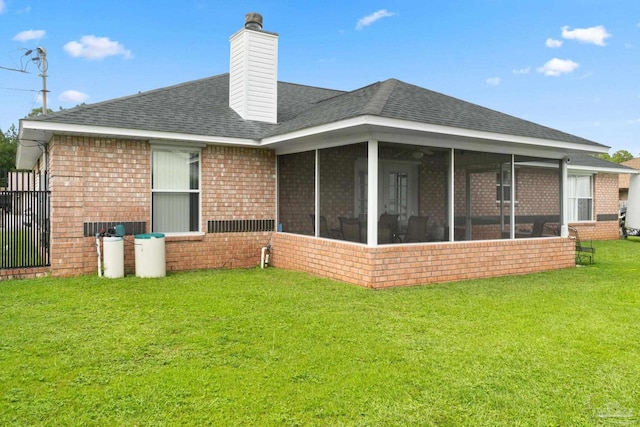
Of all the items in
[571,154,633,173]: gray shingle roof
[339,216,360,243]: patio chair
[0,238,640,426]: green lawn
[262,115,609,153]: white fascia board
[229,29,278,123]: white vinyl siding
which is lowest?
[0,238,640,426]: green lawn

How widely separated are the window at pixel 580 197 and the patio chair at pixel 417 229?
39.6 ft

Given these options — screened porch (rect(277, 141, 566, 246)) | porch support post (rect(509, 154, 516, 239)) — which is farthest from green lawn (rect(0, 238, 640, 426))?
porch support post (rect(509, 154, 516, 239))

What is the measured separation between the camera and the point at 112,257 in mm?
8195

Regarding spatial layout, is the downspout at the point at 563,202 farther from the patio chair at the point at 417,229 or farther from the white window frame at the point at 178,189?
the white window frame at the point at 178,189

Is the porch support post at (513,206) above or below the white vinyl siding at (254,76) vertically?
below

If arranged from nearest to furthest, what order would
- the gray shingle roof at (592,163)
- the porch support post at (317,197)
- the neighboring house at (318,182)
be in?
1. the neighboring house at (318,182)
2. the porch support post at (317,197)
3. the gray shingle roof at (592,163)

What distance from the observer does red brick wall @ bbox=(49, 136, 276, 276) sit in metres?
8.20

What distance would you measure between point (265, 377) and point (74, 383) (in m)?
1.49

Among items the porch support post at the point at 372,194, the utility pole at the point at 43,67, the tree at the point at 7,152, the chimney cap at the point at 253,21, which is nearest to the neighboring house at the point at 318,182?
the porch support post at the point at 372,194

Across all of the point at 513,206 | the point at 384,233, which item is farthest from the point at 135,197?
the point at 513,206

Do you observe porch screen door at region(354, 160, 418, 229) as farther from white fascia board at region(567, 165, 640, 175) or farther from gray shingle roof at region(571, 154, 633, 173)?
gray shingle roof at region(571, 154, 633, 173)

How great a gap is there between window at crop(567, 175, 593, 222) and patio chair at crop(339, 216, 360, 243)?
42.6 ft

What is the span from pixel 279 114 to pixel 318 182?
3.35m

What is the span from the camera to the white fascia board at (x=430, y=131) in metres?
7.04
